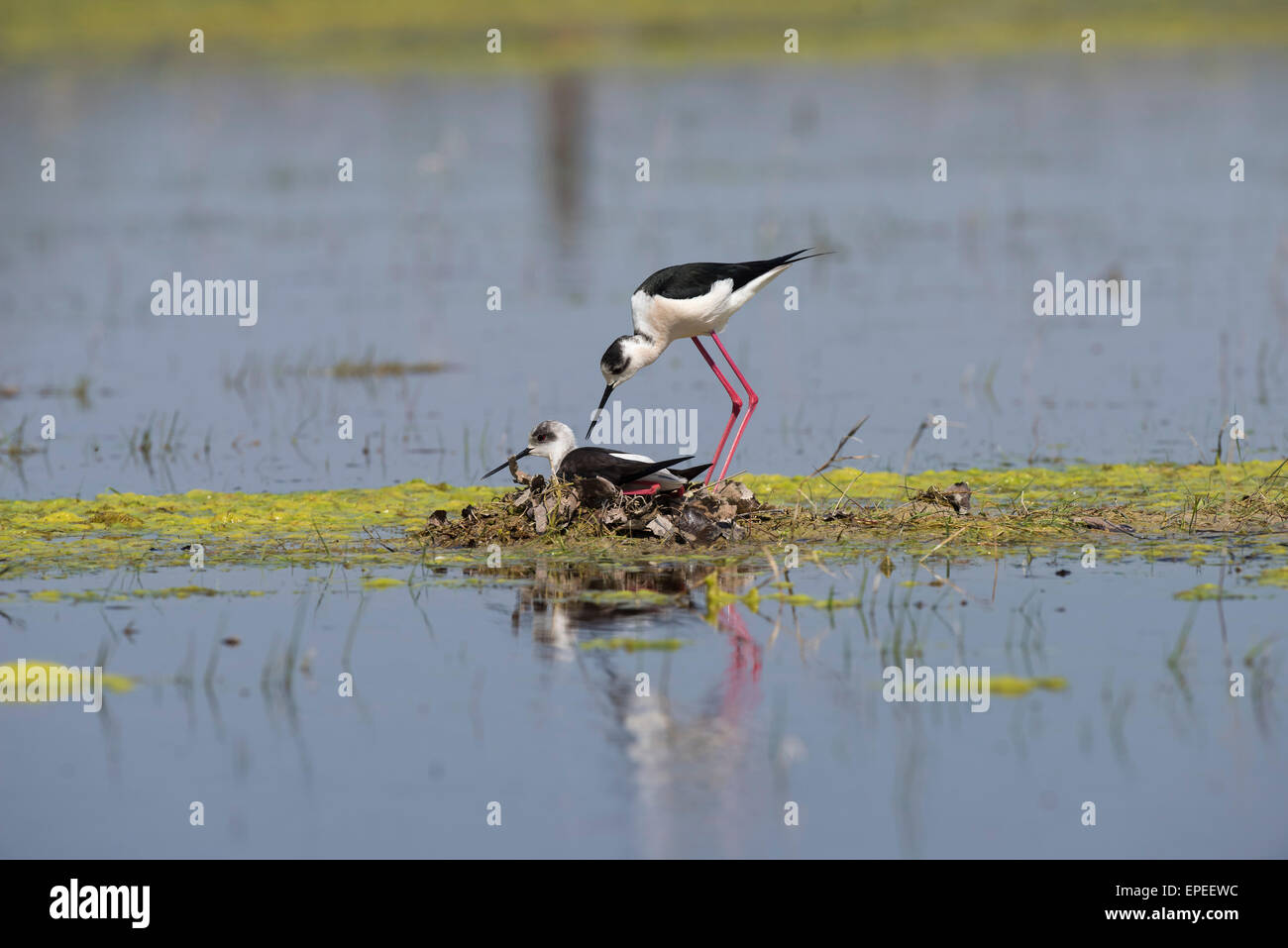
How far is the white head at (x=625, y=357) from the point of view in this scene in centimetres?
1062

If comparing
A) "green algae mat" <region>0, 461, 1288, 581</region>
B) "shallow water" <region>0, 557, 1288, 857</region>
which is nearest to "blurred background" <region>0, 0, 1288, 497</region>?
"green algae mat" <region>0, 461, 1288, 581</region>

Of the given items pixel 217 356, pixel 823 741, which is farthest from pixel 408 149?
pixel 823 741

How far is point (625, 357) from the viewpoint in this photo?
A: 419 inches

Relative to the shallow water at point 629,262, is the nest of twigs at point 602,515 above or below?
below

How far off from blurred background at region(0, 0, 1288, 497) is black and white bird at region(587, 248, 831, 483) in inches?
40.5

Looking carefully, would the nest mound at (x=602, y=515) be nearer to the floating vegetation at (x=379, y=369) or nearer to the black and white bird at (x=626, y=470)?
the black and white bird at (x=626, y=470)

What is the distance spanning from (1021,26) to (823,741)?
141 feet

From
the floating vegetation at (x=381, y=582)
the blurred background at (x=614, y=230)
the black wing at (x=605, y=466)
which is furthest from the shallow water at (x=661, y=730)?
the blurred background at (x=614, y=230)

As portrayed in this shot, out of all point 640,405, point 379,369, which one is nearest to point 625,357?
point 640,405

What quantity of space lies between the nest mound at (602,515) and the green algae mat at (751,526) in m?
0.02

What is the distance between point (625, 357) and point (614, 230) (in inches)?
485

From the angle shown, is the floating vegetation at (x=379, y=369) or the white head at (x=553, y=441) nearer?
the white head at (x=553, y=441)

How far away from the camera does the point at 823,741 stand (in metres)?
5.75

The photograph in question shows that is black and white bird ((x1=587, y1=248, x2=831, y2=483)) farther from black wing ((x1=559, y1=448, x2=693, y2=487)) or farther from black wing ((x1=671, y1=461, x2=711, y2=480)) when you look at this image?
black wing ((x1=559, y1=448, x2=693, y2=487))
